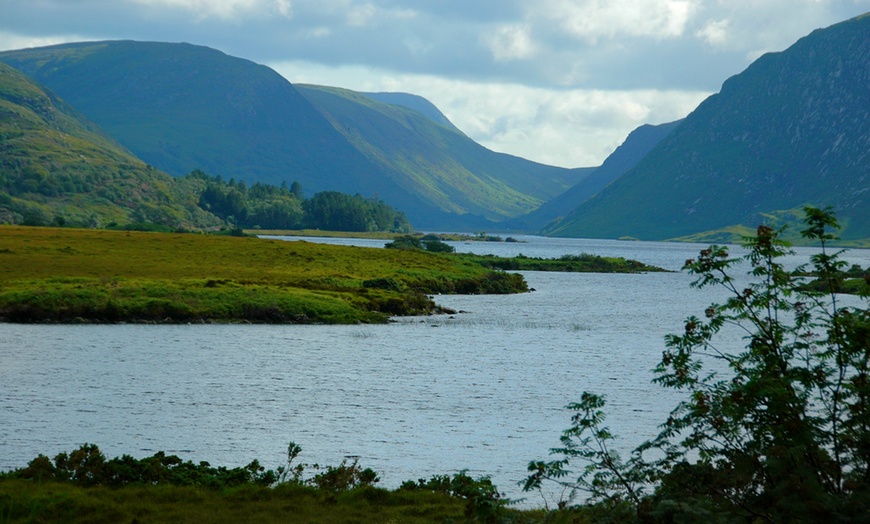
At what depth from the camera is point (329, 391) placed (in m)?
47.7

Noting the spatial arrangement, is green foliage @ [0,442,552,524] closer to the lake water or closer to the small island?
the lake water

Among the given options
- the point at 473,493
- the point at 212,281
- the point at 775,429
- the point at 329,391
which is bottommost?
the point at 329,391

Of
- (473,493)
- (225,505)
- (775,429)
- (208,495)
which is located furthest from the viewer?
(208,495)

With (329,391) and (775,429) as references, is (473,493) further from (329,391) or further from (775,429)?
(329,391)

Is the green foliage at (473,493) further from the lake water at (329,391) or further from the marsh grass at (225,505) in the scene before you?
the lake water at (329,391)

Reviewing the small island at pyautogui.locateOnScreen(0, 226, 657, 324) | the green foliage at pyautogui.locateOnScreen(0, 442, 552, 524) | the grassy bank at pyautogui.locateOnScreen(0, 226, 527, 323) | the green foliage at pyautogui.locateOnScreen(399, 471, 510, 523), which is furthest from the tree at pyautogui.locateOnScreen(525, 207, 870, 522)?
the grassy bank at pyautogui.locateOnScreen(0, 226, 527, 323)

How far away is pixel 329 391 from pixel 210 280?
147 ft

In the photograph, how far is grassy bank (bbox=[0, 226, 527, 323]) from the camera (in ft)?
255

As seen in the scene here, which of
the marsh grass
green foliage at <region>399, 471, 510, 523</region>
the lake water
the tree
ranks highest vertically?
the tree

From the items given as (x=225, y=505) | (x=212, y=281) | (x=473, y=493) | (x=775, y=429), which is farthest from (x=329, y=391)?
(x=212, y=281)

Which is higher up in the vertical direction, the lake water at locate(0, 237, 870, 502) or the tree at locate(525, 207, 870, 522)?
the tree at locate(525, 207, 870, 522)

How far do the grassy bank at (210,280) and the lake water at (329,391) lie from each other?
368 cm

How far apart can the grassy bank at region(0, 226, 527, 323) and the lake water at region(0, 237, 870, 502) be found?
3682mm

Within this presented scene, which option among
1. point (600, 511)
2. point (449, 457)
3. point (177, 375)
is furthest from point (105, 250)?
point (600, 511)
